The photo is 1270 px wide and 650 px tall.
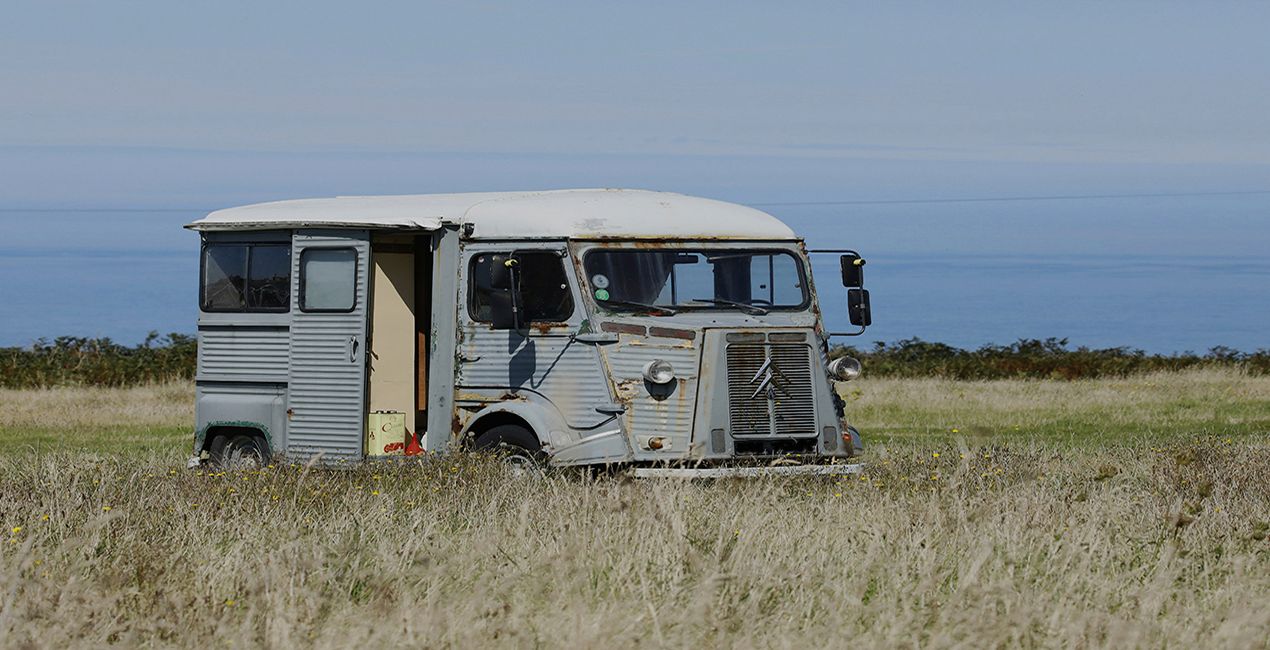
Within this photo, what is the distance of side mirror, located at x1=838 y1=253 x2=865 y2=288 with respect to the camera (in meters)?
13.3

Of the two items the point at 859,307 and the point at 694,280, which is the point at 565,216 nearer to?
the point at 694,280

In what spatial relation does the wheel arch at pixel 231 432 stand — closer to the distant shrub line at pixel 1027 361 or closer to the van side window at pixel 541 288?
the van side window at pixel 541 288

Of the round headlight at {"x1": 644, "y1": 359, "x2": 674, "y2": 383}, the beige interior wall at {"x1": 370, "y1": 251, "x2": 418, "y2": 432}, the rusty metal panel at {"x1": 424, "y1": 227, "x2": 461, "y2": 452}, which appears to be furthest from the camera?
the beige interior wall at {"x1": 370, "y1": 251, "x2": 418, "y2": 432}

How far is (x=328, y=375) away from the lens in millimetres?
13961

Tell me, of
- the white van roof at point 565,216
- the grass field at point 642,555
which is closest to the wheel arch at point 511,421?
the grass field at point 642,555

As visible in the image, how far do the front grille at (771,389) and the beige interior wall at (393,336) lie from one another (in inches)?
130

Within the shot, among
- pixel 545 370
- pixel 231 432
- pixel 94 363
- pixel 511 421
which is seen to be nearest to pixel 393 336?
pixel 511 421

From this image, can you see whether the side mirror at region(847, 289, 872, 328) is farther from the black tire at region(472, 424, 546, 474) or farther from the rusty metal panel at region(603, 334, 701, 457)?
the black tire at region(472, 424, 546, 474)

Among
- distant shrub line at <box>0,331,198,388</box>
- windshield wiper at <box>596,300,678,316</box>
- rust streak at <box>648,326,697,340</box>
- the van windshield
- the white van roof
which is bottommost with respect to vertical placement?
distant shrub line at <box>0,331,198,388</box>

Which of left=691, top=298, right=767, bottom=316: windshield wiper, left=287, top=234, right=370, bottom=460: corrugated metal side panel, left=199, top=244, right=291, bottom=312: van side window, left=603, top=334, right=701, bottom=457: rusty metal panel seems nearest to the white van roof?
left=199, top=244, right=291, bottom=312: van side window

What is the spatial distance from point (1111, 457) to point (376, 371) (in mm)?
6475

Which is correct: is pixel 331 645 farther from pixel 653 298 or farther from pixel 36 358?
pixel 36 358

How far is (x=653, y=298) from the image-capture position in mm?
12742

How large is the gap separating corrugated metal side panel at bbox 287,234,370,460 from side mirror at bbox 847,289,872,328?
153 inches
